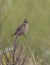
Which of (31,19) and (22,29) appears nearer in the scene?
(22,29)

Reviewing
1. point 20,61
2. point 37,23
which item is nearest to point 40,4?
point 37,23

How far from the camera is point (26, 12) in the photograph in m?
5.82

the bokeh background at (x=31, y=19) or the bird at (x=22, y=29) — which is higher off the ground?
the bokeh background at (x=31, y=19)

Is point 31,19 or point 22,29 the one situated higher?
point 31,19

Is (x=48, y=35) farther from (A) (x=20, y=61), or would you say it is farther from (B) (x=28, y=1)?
(A) (x=20, y=61)

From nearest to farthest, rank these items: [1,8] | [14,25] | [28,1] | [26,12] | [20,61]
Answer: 1. [20,61]
2. [1,8]
3. [14,25]
4. [26,12]
5. [28,1]

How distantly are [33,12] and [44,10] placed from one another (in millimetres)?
139

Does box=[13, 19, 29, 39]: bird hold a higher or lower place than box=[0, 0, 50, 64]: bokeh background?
lower

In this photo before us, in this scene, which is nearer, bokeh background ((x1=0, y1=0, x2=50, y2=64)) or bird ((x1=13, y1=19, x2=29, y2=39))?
bird ((x1=13, y1=19, x2=29, y2=39))

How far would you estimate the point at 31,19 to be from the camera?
18.7 feet

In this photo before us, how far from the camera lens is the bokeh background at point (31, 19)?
16.4 ft

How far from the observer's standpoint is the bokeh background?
5.00 meters

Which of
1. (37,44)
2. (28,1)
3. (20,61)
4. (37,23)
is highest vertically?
(28,1)

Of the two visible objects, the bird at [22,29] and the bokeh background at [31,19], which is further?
the bokeh background at [31,19]
